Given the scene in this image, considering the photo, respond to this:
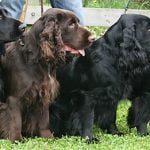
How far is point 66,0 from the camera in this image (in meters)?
6.43

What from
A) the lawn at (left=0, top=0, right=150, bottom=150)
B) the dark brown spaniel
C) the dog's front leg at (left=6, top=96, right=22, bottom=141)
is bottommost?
the lawn at (left=0, top=0, right=150, bottom=150)

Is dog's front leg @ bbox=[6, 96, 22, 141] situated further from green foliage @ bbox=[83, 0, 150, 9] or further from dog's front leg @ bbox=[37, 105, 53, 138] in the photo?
green foliage @ bbox=[83, 0, 150, 9]

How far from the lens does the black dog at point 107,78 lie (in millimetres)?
5422

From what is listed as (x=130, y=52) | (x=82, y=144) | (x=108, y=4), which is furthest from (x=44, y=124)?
(x=108, y=4)

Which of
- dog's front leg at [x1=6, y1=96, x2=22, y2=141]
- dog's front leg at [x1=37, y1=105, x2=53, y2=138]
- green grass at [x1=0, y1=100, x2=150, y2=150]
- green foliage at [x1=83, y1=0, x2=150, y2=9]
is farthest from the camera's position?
green foliage at [x1=83, y1=0, x2=150, y2=9]

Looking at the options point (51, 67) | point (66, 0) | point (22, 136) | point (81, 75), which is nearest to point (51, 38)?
point (51, 67)

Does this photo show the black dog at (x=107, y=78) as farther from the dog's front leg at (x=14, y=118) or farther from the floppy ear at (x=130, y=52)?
the dog's front leg at (x=14, y=118)

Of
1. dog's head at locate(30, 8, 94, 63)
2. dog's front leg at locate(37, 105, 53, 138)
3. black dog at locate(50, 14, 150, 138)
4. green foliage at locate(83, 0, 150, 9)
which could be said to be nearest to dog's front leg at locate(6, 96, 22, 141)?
dog's front leg at locate(37, 105, 53, 138)

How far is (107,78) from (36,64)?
762 millimetres

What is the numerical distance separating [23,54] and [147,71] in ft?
4.41

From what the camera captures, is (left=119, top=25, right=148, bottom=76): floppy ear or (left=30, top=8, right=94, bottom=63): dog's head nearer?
(left=30, top=8, right=94, bottom=63): dog's head

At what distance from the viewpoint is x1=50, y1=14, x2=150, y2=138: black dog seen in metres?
5.42

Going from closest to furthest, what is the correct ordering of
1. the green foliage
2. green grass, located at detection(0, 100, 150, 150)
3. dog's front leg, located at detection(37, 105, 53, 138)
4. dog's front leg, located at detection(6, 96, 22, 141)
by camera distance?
1. green grass, located at detection(0, 100, 150, 150)
2. dog's front leg, located at detection(6, 96, 22, 141)
3. dog's front leg, located at detection(37, 105, 53, 138)
4. the green foliage

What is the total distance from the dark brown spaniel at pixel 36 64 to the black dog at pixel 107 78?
0.33m
